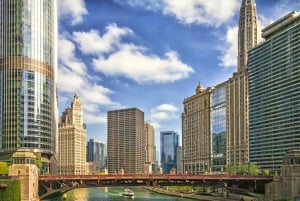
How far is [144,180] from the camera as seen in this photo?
130m

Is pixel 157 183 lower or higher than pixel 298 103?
lower

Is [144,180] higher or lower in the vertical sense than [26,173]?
lower

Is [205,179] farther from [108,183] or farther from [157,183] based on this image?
[108,183]

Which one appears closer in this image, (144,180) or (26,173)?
(26,173)

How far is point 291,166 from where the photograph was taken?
12412cm

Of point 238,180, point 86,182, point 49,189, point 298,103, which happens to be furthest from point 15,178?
point 298,103

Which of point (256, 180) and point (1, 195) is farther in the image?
point (256, 180)

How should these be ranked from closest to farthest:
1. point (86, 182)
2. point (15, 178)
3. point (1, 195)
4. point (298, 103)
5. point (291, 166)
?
point (1, 195) < point (15, 178) < point (291, 166) < point (86, 182) < point (298, 103)

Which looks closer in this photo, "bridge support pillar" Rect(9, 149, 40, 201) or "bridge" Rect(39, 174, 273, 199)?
"bridge support pillar" Rect(9, 149, 40, 201)

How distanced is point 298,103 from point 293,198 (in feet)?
289

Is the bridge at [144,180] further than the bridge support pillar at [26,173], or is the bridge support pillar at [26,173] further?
the bridge at [144,180]

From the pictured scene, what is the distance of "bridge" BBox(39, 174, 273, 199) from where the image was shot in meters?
126

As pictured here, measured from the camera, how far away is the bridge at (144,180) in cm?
12644

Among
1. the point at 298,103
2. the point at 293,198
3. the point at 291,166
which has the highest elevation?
the point at 298,103
